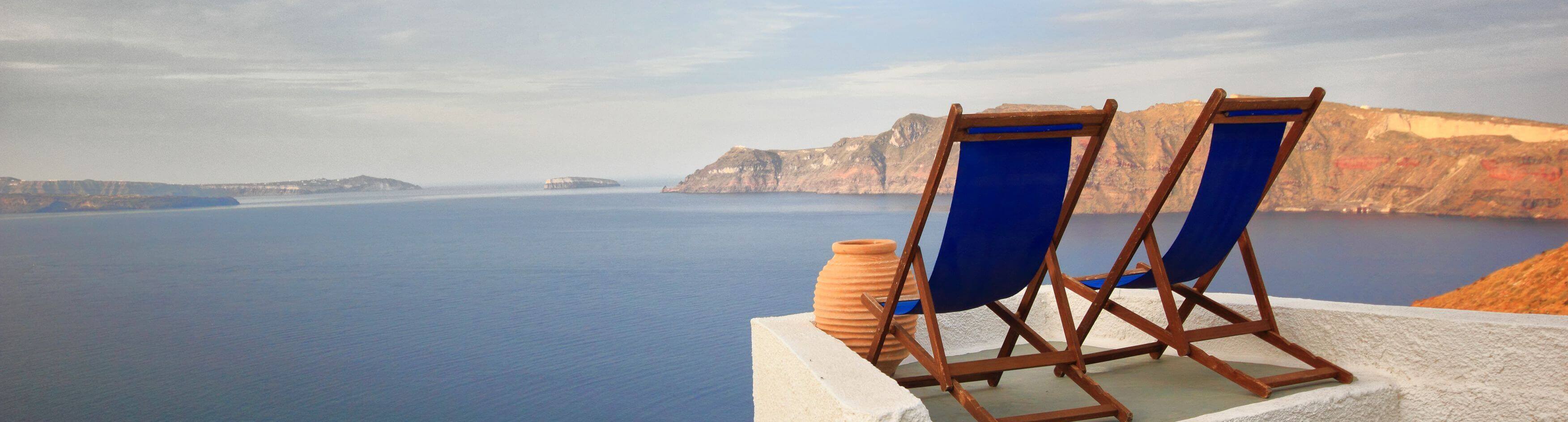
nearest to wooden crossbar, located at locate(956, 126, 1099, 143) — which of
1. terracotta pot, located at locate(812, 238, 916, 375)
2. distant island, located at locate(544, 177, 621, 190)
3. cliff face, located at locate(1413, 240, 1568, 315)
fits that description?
terracotta pot, located at locate(812, 238, 916, 375)

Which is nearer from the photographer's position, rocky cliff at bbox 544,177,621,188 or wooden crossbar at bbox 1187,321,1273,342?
wooden crossbar at bbox 1187,321,1273,342

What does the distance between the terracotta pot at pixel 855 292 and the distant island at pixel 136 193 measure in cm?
8974

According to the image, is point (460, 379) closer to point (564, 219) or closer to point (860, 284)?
point (860, 284)

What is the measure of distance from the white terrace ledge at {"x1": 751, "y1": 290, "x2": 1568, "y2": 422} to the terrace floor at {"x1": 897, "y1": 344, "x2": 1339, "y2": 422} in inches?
2.3

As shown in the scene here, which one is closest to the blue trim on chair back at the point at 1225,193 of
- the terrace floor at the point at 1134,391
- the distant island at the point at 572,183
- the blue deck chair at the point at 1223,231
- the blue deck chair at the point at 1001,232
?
the blue deck chair at the point at 1223,231

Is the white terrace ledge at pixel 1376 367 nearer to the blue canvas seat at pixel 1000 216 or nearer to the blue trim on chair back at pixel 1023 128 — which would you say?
the blue canvas seat at pixel 1000 216

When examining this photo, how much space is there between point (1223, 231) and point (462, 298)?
41.5 metres

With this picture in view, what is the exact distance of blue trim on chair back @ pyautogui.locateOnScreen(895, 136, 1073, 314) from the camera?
265 centimetres

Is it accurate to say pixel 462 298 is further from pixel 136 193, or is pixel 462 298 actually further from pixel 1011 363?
pixel 136 193

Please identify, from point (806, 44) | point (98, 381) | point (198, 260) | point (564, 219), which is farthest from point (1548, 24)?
point (198, 260)

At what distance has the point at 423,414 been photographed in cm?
2467

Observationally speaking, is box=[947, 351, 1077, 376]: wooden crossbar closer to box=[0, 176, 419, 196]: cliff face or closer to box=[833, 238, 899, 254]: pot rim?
box=[833, 238, 899, 254]: pot rim

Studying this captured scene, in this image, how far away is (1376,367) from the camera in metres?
3.39

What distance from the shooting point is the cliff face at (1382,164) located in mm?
64875
